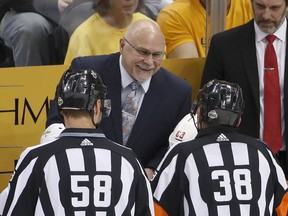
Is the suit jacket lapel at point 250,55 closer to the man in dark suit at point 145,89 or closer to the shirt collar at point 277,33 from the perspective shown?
the shirt collar at point 277,33

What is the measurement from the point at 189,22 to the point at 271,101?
892 millimetres

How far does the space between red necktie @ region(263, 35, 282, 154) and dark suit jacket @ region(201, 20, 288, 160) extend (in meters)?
0.05

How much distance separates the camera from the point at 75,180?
3.99m

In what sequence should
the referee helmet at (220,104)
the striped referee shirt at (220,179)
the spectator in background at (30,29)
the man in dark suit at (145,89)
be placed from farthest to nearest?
the spectator in background at (30,29) < the man in dark suit at (145,89) < the referee helmet at (220,104) < the striped referee shirt at (220,179)

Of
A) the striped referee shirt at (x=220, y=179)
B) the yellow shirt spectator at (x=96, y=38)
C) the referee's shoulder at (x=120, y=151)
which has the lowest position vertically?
the striped referee shirt at (x=220, y=179)

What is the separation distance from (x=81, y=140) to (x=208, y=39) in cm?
214

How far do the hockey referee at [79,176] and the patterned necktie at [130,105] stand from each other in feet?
3.10

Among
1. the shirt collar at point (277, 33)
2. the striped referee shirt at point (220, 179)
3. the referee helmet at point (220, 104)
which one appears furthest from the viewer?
the shirt collar at point (277, 33)

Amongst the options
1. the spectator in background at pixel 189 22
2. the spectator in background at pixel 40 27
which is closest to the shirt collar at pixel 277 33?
the spectator in background at pixel 189 22

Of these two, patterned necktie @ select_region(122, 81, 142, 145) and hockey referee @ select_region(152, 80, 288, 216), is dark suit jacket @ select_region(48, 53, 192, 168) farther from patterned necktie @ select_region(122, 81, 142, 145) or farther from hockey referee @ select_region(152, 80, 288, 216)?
hockey referee @ select_region(152, 80, 288, 216)

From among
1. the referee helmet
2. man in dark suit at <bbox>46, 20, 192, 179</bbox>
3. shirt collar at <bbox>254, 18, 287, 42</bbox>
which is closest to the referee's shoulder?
the referee helmet

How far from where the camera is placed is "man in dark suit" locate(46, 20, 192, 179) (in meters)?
5.02

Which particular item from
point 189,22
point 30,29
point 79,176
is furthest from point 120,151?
point 189,22

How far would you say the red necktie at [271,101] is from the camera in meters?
5.35
